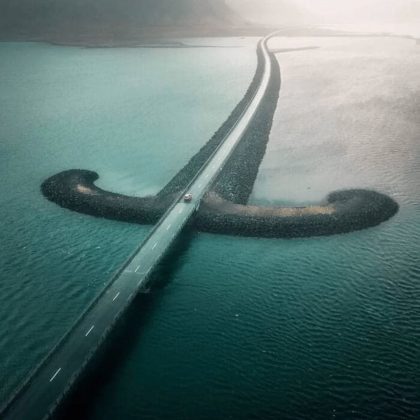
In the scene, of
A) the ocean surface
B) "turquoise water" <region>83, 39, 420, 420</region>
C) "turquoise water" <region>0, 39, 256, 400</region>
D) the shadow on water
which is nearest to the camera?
the shadow on water

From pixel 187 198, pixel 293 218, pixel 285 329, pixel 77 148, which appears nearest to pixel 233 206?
pixel 187 198

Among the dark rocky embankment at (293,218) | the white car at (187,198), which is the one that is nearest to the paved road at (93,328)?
the white car at (187,198)

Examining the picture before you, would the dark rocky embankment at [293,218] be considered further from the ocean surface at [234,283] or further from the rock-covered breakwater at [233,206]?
the ocean surface at [234,283]

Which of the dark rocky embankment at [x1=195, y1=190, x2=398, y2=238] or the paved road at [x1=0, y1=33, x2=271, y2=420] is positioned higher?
the dark rocky embankment at [x1=195, y1=190, x2=398, y2=238]

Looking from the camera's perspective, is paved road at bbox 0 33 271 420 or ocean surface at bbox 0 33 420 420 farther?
ocean surface at bbox 0 33 420 420

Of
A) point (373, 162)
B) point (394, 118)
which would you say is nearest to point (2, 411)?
point (373, 162)

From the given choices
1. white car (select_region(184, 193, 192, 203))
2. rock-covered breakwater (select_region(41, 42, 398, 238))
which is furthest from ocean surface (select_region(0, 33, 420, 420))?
white car (select_region(184, 193, 192, 203))

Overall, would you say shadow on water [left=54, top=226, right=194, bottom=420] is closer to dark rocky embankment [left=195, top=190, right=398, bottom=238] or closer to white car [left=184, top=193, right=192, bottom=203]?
dark rocky embankment [left=195, top=190, right=398, bottom=238]
